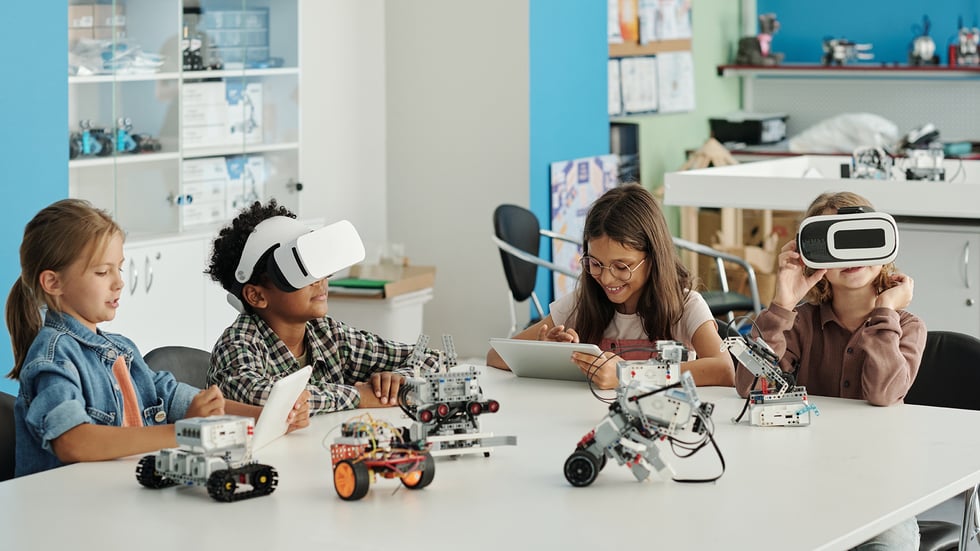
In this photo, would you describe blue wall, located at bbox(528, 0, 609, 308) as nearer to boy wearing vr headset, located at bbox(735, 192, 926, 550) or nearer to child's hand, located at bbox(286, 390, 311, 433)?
boy wearing vr headset, located at bbox(735, 192, 926, 550)

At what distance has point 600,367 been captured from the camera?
260 cm

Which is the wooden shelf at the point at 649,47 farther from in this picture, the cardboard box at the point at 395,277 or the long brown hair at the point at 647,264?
the long brown hair at the point at 647,264

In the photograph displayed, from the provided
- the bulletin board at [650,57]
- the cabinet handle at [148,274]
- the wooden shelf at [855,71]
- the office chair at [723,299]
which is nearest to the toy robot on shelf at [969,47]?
the wooden shelf at [855,71]

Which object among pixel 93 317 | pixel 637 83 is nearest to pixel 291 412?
pixel 93 317

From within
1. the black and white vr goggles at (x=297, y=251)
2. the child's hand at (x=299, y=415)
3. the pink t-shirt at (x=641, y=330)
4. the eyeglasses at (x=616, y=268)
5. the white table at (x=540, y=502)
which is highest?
the black and white vr goggles at (x=297, y=251)

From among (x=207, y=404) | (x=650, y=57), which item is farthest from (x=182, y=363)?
(x=650, y=57)

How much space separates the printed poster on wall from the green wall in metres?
0.86

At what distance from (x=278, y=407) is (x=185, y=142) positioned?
2828 mm

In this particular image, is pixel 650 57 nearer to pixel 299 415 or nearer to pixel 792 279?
pixel 792 279

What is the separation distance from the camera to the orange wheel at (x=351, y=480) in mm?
1819

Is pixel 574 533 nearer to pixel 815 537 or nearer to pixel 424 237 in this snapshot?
pixel 815 537

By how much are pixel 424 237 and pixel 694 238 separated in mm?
1852

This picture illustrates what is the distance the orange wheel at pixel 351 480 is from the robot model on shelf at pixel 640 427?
289 millimetres

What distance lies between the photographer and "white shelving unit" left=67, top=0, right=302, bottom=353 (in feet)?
14.4
